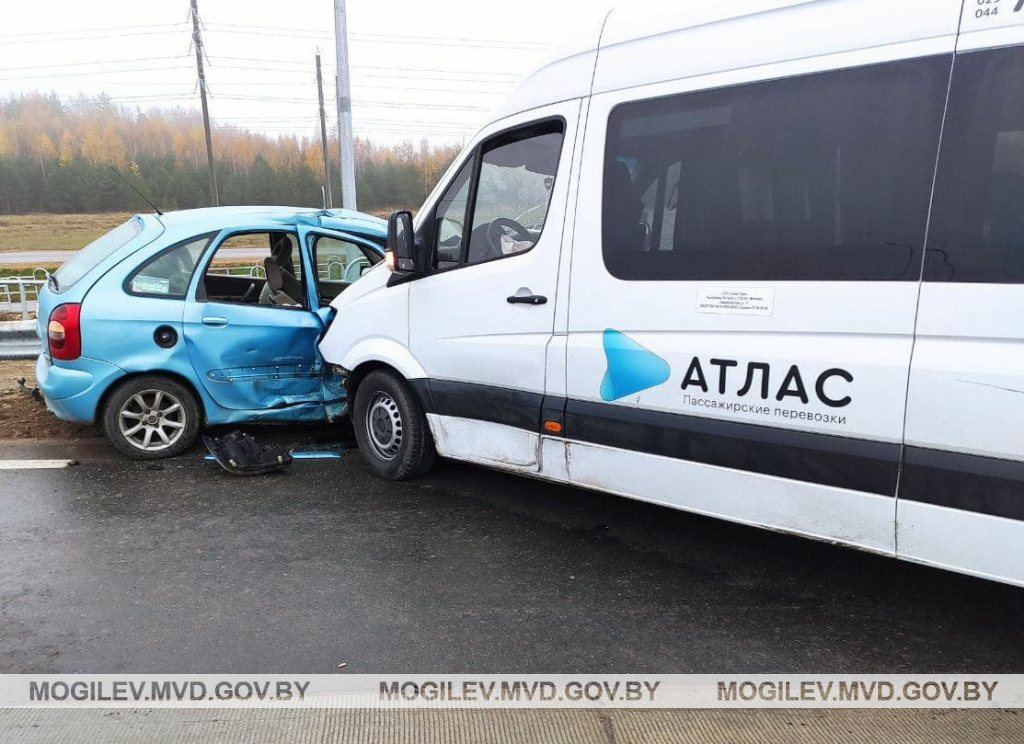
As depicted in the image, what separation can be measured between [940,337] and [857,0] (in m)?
1.26

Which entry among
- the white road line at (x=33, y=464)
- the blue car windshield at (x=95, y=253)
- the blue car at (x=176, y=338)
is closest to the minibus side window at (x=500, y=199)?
the blue car at (x=176, y=338)

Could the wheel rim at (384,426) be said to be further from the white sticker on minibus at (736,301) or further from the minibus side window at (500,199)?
the white sticker on minibus at (736,301)

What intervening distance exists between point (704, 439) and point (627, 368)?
486mm

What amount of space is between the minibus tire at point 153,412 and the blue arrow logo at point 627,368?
3190 mm

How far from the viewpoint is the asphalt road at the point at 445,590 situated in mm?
2943

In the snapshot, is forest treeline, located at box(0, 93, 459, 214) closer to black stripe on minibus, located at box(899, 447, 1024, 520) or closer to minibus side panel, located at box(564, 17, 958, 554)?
minibus side panel, located at box(564, 17, 958, 554)

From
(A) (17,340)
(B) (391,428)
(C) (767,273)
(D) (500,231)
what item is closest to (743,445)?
(C) (767,273)

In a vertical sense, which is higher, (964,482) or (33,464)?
(964,482)

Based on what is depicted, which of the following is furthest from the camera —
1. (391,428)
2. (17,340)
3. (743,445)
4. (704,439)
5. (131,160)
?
(131,160)

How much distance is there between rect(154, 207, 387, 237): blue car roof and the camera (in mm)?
5434

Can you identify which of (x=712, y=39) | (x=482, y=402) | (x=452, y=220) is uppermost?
(x=712, y=39)

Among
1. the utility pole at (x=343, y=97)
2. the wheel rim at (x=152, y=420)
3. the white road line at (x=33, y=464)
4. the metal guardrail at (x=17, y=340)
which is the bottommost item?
the white road line at (x=33, y=464)

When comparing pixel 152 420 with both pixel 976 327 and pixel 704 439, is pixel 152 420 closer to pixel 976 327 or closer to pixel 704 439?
pixel 704 439

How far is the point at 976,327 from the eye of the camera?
2.52 m
